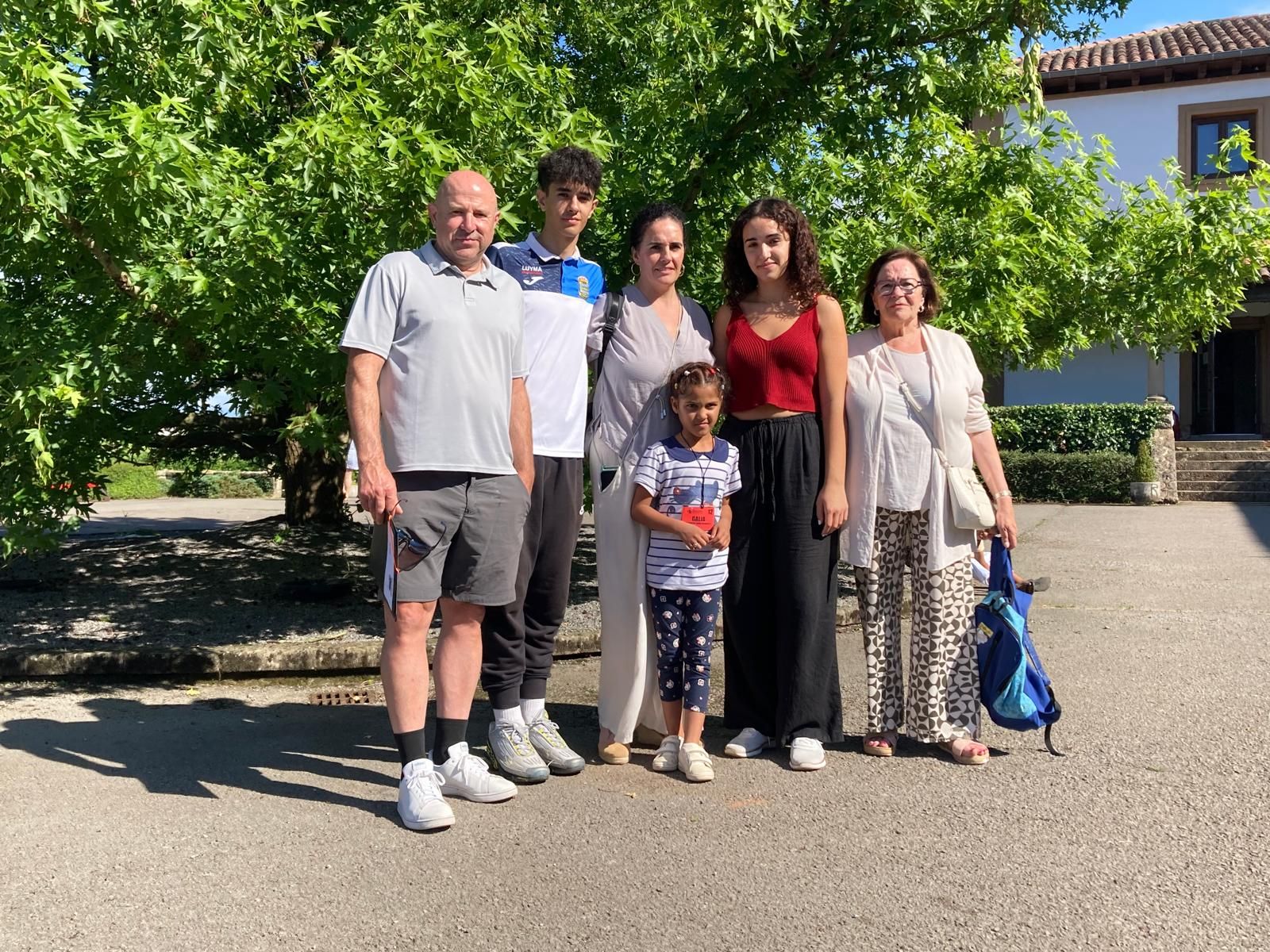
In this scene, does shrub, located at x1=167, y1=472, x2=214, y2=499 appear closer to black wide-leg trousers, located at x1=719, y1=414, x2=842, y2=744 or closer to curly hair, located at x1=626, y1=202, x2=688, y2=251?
curly hair, located at x1=626, y1=202, x2=688, y2=251

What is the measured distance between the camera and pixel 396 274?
3598 mm

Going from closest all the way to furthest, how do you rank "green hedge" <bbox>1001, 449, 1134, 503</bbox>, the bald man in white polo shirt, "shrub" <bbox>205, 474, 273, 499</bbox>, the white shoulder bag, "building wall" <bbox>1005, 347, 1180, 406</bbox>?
the bald man in white polo shirt → the white shoulder bag → "green hedge" <bbox>1001, 449, 1134, 503</bbox> → "building wall" <bbox>1005, 347, 1180, 406</bbox> → "shrub" <bbox>205, 474, 273, 499</bbox>

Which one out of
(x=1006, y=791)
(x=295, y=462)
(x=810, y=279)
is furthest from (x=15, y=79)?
(x=295, y=462)

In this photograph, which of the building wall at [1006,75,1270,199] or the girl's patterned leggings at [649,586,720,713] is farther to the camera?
the building wall at [1006,75,1270,199]

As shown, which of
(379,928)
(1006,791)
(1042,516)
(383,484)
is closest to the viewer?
(379,928)

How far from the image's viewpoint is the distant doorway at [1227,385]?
22516 millimetres

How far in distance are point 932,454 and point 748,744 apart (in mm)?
1290

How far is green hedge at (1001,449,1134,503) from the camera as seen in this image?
17.7m

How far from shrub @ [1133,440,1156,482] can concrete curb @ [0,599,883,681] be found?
1477 centimetres

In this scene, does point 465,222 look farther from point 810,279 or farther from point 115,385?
point 115,385

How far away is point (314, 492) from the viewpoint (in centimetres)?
980

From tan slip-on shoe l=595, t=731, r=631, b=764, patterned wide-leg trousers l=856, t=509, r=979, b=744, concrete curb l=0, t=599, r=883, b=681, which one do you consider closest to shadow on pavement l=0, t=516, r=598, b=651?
concrete curb l=0, t=599, r=883, b=681

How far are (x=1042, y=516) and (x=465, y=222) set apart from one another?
13.2 meters

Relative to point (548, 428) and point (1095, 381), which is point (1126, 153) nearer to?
point (1095, 381)
